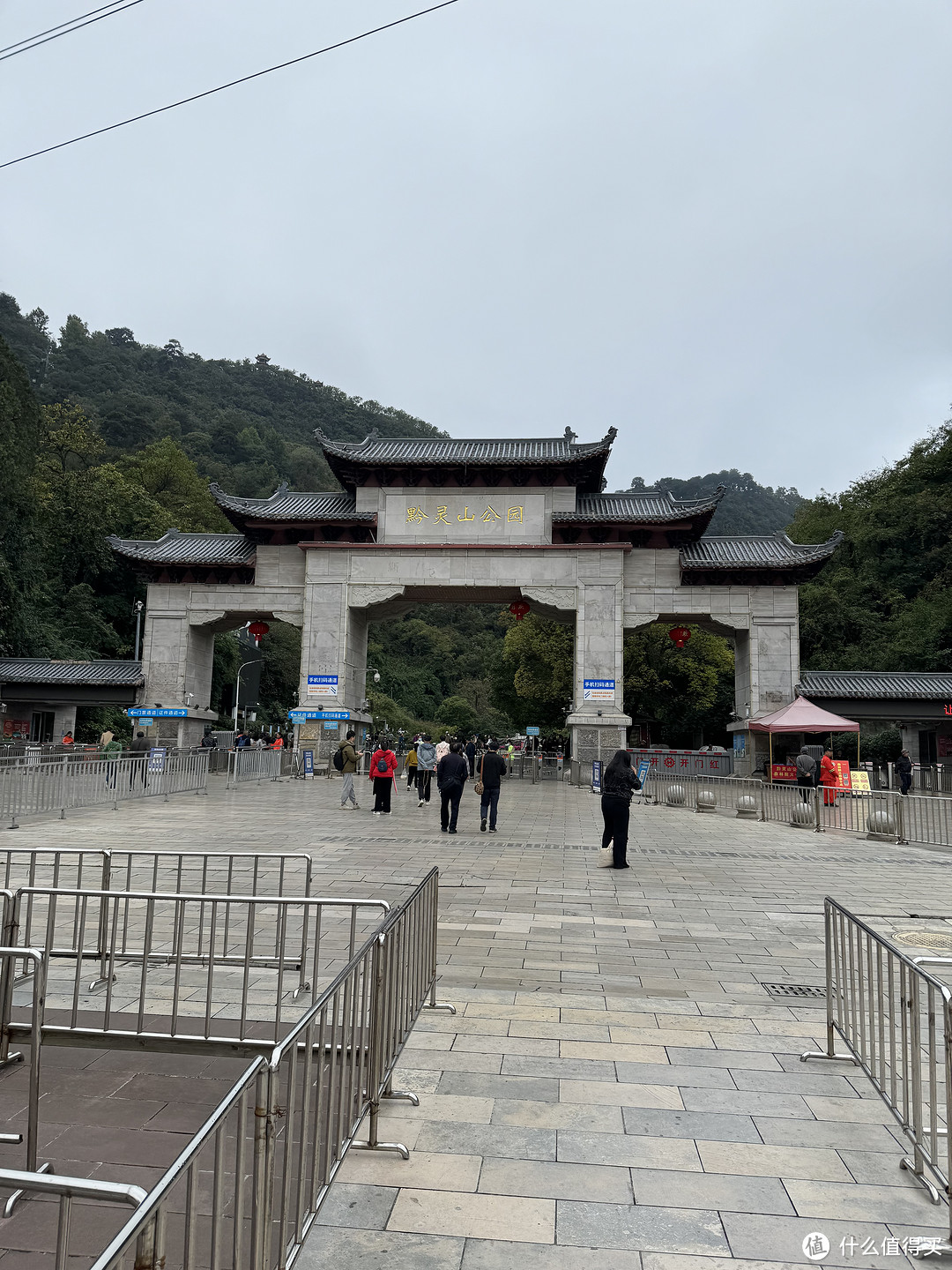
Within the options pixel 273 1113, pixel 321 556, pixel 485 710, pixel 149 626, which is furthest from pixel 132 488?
pixel 273 1113

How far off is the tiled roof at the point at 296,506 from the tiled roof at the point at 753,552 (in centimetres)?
1230

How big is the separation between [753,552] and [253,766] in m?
19.3

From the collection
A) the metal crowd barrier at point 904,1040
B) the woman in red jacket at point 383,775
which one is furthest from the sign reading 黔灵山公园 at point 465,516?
the metal crowd barrier at point 904,1040

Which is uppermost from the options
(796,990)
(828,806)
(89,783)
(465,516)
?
(465,516)

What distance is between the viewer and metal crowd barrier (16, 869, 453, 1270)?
1.96 meters

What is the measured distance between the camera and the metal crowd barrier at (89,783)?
45.2ft

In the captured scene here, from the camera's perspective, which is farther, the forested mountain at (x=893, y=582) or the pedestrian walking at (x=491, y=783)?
the forested mountain at (x=893, y=582)

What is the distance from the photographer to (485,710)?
74688 millimetres

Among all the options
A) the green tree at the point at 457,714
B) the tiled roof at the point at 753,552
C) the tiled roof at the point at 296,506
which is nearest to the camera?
the tiled roof at the point at 753,552

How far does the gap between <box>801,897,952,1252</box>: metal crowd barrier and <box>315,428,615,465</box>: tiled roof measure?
2743cm

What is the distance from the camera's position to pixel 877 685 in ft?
102

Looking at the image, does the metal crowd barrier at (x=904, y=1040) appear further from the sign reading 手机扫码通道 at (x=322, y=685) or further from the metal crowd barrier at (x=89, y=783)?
the sign reading 手机扫码通道 at (x=322, y=685)

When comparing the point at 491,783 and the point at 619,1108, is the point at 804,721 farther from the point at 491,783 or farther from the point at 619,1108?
the point at 619,1108

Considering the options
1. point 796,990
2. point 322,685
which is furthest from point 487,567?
point 796,990
